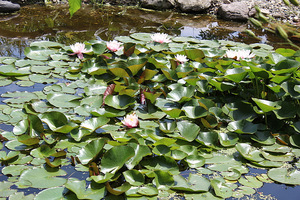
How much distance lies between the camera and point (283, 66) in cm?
263

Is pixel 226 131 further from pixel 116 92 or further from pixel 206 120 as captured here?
pixel 116 92

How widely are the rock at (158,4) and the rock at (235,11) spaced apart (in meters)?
1.15

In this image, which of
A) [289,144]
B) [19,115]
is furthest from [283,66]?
[19,115]

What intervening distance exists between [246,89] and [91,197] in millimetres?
1728

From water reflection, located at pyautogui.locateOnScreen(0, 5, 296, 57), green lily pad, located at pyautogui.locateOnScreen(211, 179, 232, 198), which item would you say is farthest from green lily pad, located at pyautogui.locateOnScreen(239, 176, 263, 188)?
water reflection, located at pyautogui.locateOnScreen(0, 5, 296, 57)

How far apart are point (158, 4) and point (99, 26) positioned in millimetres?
1937

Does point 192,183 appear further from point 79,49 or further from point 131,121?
point 79,49

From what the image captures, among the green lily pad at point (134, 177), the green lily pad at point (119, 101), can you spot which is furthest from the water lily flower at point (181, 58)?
the green lily pad at point (134, 177)

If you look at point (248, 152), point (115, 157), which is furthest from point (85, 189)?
point (248, 152)

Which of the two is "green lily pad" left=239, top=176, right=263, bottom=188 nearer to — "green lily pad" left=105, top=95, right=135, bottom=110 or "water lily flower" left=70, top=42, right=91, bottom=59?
"green lily pad" left=105, top=95, right=135, bottom=110

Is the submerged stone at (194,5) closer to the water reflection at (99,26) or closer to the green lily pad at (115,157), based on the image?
the water reflection at (99,26)

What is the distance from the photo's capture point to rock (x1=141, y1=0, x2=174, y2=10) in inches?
279

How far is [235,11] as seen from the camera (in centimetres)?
654

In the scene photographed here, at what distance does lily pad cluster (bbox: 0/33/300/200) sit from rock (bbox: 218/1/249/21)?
11.0 feet
